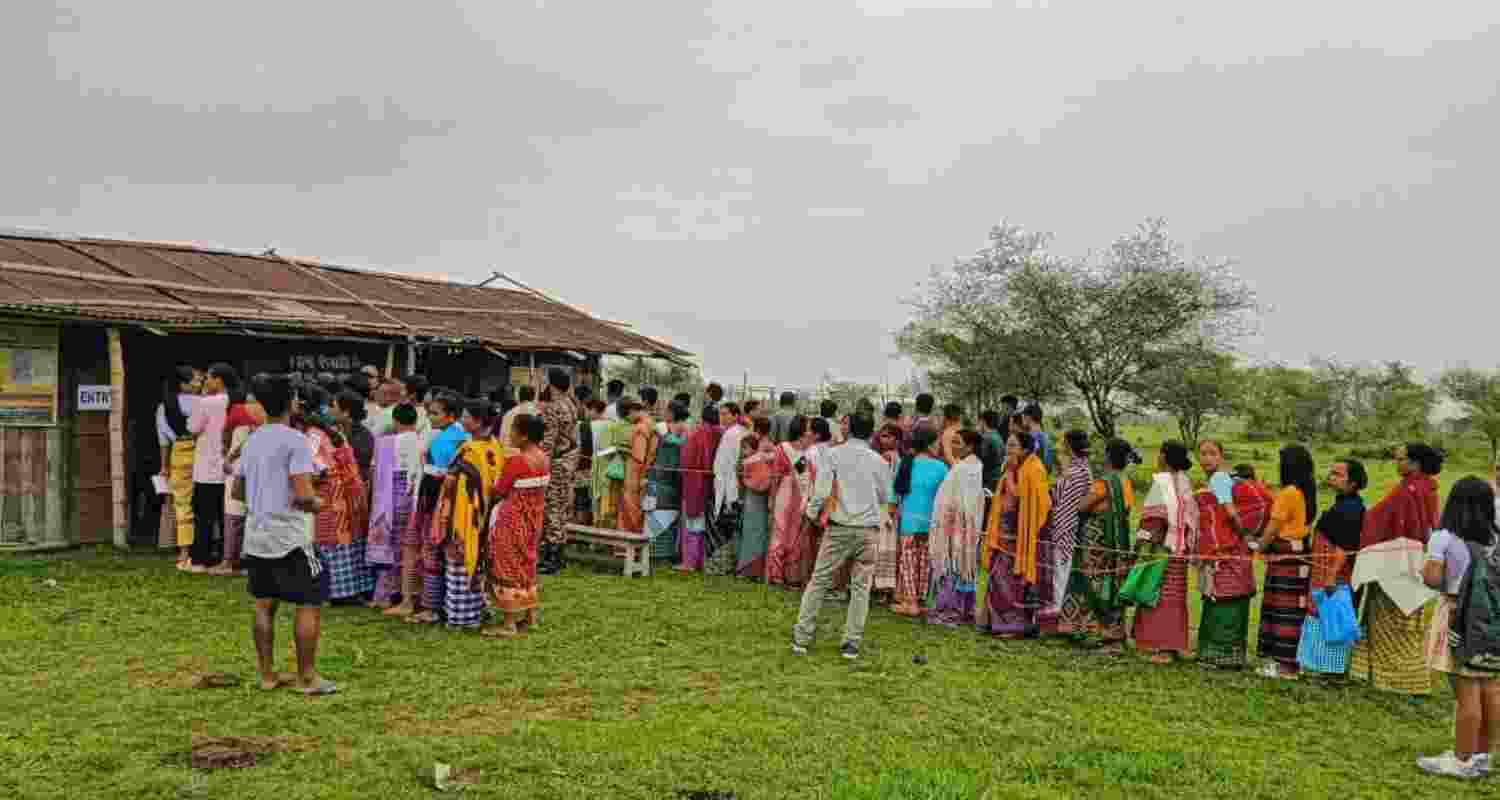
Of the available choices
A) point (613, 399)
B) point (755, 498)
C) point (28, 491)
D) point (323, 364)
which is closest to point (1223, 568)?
point (755, 498)

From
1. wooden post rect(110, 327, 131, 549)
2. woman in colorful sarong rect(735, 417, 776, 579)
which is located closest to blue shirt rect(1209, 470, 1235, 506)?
woman in colorful sarong rect(735, 417, 776, 579)

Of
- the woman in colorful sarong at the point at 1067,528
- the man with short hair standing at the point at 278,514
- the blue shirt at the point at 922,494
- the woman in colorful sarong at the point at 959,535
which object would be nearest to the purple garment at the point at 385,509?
the man with short hair standing at the point at 278,514

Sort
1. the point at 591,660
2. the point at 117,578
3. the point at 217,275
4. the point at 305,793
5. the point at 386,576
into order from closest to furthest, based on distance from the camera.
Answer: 1. the point at 305,793
2. the point at 591,660
3. the point at 386,576
4. the point at 117,578
5. the point at 217,275

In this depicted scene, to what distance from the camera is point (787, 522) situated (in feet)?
33.0

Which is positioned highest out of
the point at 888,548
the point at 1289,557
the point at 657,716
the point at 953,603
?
the point at 1289,557

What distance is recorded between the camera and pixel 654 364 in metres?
22.1

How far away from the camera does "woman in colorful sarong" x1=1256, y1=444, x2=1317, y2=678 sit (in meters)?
7.17

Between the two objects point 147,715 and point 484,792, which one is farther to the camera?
point 147,715

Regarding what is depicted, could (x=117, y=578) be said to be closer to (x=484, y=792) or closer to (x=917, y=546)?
(x=484, y=792)

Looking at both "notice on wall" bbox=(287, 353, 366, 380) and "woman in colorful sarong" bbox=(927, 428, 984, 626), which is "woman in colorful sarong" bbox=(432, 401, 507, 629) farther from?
"notice on wall" bbox=(287, 353, 366, 380)

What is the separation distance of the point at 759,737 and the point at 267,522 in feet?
9.21

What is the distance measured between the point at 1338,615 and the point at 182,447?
9.40 metres

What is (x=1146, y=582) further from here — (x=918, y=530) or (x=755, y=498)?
(x=755, y=498)

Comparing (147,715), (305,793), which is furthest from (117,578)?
(305,793)
